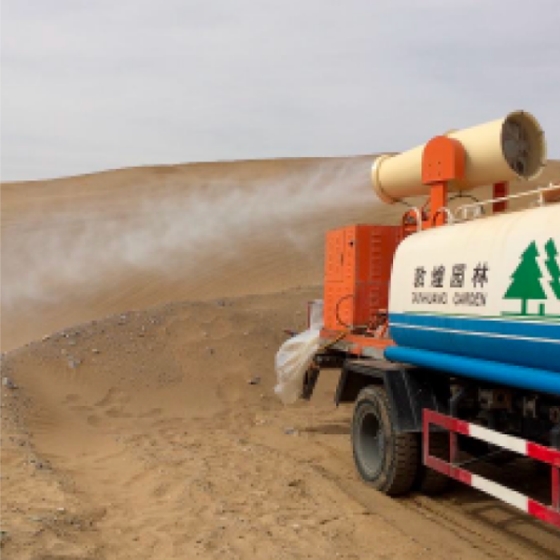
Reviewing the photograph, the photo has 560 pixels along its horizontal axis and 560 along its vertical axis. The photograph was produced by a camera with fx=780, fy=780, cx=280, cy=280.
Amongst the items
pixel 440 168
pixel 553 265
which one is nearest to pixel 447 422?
pixel 553 265

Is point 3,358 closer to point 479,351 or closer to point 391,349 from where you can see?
point 391,349

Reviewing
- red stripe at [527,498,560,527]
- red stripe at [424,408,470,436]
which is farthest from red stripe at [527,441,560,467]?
red stripe at [424,408,470,436]

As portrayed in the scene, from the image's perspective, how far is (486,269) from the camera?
5203 millimetres

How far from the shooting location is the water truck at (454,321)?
4.80m

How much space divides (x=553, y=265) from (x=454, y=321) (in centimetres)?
112

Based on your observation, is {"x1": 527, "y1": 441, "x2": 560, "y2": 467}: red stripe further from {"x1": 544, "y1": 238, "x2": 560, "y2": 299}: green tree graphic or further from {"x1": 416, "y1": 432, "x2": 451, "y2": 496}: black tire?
{"x1": 416, "y1": 432, "x2": 451, "y2": 496}: black tire

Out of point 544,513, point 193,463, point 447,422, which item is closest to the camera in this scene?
point 544,513

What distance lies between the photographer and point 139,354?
482 inches

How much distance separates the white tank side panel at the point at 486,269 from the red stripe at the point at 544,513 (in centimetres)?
113

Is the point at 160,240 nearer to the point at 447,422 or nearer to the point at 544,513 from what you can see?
the point at 447,422

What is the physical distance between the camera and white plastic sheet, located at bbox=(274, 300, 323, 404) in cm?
878

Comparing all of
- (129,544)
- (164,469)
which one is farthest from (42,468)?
(129,544)

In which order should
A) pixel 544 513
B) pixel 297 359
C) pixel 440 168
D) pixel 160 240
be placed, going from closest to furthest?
pixel 544 513 < pixel 440 168 < pixel 297 359 < pixel 160 240

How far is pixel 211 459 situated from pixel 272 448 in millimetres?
914
